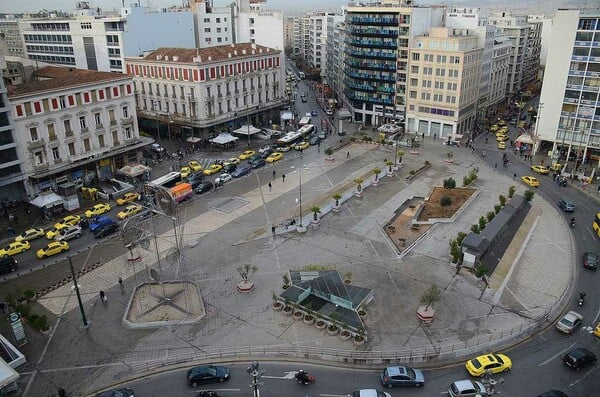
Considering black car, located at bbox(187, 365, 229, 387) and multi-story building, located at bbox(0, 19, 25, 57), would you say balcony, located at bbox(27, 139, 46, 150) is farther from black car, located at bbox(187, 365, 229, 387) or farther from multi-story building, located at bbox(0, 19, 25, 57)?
multi-story building, located at bbox(0, 19, 25, 57)

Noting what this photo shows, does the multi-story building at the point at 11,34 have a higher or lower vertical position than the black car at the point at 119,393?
higher

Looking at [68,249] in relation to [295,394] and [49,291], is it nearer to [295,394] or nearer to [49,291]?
[49,291]

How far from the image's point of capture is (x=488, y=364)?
34.3m

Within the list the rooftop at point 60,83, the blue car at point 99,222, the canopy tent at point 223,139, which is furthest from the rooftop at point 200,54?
the blue car at point 99,222

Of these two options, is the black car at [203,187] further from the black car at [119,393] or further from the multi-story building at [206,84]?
the black car at [119,393]

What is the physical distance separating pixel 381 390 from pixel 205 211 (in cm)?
3728

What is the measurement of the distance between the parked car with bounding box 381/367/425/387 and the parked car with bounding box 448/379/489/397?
84.4 inches

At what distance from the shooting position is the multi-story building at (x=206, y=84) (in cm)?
8850

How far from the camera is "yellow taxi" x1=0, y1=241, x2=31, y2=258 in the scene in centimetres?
5353

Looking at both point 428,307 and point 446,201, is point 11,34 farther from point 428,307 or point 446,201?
point 428,307

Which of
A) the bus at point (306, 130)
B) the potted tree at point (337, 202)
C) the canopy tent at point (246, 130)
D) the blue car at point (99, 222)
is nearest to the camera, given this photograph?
the blue car at point (99, 222)

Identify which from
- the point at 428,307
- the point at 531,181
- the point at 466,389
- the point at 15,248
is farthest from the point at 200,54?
the point at 466,389

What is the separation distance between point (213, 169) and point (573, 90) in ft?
195

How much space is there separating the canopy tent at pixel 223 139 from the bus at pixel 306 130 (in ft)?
46.9
